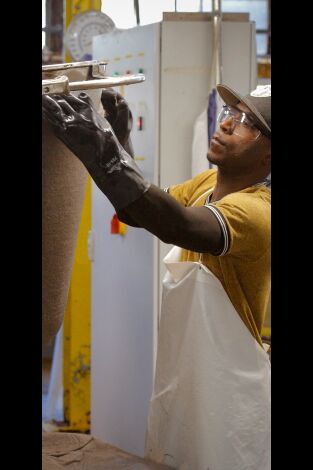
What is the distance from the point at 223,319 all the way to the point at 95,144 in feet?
2.33

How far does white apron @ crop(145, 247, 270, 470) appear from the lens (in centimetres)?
216

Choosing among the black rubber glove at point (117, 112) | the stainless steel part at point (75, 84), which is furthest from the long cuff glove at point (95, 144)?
the black rubber glove at point (117, 112)

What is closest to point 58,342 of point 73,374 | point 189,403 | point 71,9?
point 73,374

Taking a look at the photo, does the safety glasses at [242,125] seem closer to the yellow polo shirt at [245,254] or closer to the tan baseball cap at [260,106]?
the tan baseball cap at [260,106]

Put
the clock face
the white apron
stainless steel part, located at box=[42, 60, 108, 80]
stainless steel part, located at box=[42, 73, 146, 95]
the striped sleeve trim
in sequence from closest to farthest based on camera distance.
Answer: stainless steel part, located at box=[42, 73, 146, 95]
stainless steel part, located at box=[42, 60, 108, 80]
the striped sleeve trim
the white apron
the clock face

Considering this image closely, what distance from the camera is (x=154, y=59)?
10.8 ft

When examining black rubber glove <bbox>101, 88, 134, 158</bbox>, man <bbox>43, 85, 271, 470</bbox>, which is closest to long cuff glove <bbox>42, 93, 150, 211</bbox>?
man <bbox>43, 85, 271, 470</bbox>

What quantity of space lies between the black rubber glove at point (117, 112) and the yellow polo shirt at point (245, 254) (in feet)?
0.99

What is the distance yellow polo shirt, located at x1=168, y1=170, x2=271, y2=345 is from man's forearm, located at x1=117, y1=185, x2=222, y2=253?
45 millimetres

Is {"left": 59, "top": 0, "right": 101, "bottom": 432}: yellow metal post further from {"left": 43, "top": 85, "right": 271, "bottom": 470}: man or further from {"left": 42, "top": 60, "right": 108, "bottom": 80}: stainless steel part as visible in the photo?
{"left": 42, "top": 60, "right": 108, "bottom": 80}: stainless steel part

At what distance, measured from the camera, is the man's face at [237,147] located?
2.28 m

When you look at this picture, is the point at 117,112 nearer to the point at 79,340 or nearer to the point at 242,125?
the point at 242,125

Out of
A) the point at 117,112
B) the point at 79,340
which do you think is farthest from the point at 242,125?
the point at 79,340
